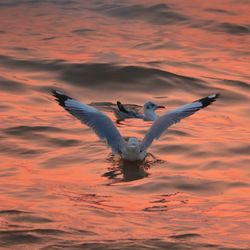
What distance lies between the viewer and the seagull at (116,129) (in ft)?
34.8

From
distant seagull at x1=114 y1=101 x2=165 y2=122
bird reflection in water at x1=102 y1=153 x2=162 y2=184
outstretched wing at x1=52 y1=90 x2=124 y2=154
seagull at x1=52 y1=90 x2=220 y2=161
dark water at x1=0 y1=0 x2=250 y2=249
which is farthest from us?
distant seagull at x1=114 y1=101 x2=165 y2=122

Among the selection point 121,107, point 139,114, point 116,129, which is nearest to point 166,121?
point 116,129

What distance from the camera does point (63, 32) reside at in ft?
58.6

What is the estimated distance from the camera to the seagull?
34.8 feet

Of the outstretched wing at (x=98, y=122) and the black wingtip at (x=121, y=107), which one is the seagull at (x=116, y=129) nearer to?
the outstretched wing at (x=98, y=122)

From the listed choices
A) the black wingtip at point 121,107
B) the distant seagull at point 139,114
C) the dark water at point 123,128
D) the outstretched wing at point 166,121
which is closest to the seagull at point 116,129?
the outstretched wing at point 166,121

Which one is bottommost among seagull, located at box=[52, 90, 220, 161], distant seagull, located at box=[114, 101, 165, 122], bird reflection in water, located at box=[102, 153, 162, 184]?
bird reflection in water, located at box=[102, 153, 162, 184]

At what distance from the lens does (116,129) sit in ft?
35.8

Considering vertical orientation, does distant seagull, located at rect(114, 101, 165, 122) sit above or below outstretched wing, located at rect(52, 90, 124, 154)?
below

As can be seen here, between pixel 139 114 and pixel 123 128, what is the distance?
0.83m

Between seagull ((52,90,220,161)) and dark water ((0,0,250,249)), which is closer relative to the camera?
dark water ((0,0,250,249))

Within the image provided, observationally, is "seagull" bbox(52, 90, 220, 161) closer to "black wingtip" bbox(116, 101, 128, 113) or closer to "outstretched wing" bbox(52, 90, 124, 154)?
"outstretched wing" bbox(52, 90, 124, 154)

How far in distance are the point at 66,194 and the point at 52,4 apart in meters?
11.7

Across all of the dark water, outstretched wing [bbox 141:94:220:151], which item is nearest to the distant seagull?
the dark water
